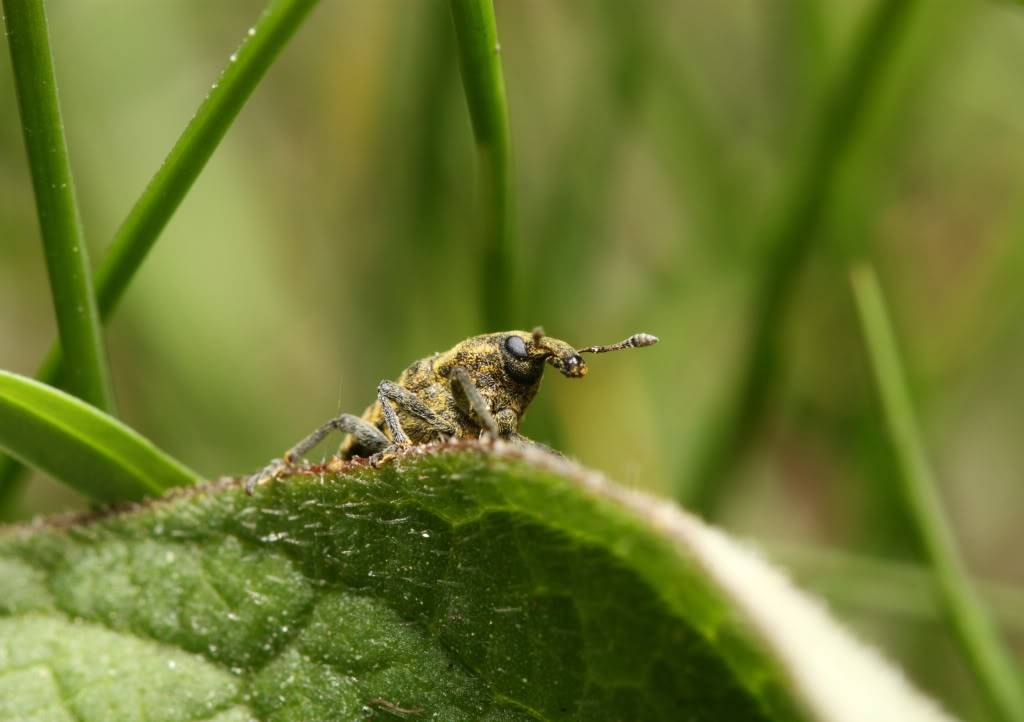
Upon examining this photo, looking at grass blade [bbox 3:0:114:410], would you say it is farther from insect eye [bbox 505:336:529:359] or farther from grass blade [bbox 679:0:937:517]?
grass blade [bbox 679:0:937:517]

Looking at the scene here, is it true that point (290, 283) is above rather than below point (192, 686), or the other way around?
above

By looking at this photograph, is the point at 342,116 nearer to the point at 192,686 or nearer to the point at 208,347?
the point at 208,347

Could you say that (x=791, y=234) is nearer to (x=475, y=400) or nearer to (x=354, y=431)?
(x=475, y=400)

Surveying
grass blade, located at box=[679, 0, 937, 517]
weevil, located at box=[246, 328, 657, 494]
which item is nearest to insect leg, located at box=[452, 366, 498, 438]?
weevil, located at box=[246, 328, 657, 494]

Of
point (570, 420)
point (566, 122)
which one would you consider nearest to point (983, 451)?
point (570, 420)

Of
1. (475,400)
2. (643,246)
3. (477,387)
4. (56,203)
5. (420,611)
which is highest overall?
(643,246)

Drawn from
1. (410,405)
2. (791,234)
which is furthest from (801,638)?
(791,234)

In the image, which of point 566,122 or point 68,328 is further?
point 566,122
